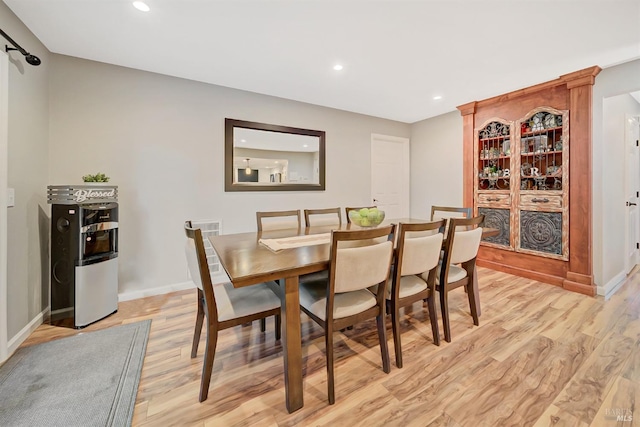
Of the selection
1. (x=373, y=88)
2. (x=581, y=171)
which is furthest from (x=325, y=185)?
(x=581, y=171)

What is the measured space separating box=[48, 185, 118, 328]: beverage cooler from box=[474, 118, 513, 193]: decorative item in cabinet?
465 centimetres

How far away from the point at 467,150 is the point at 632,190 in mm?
2072

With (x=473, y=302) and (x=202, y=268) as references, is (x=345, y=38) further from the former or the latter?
(x=473, y=302)

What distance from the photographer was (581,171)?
2.95 meters

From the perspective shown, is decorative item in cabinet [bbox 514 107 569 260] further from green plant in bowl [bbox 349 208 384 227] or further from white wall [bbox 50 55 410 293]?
white wall [bbox 50 55 410 293]

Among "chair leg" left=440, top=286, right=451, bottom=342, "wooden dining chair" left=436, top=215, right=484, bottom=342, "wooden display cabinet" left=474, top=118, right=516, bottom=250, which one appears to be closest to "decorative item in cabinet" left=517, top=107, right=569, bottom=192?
"wooden display cabinet" left=474, top=118, right=516, bottom=250

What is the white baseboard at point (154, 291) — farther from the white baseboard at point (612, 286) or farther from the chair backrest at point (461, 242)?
the white baseboard at point (612, 286)

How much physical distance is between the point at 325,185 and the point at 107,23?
113 inches

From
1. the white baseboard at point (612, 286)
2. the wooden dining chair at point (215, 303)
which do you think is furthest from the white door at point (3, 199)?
the white baseboard at point (612, 286)

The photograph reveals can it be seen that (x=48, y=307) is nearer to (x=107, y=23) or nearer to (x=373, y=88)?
(x=107, y=23)

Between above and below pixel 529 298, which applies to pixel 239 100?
above

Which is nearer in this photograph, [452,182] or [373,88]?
[373,88]

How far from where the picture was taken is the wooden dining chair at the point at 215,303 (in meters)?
1.43

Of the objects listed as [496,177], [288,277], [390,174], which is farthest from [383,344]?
[390,174]
